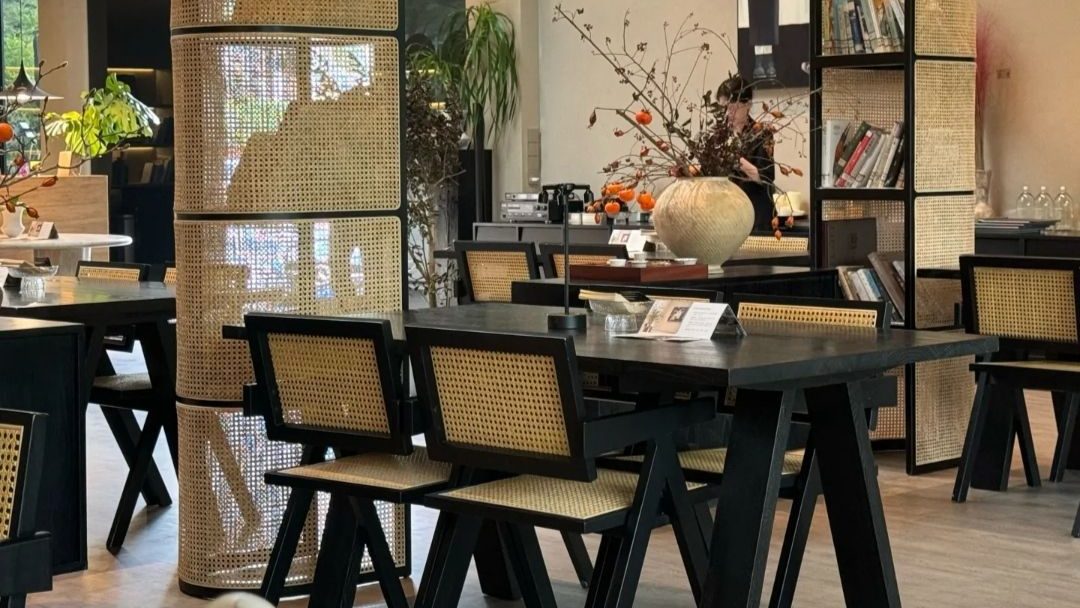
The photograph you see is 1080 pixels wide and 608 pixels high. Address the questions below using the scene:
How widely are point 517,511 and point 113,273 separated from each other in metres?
3.95

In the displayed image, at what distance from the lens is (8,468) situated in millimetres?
2826

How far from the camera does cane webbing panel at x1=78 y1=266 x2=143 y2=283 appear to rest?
671cm

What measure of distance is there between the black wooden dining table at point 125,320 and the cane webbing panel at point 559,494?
6.84 ft

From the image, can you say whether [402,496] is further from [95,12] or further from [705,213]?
[95,12]

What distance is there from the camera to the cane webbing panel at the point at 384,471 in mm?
3798

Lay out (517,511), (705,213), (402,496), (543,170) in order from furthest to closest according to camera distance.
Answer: (543,170), (705,213), (402,496), (517,511)

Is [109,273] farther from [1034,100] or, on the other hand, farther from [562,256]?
[1034,100]

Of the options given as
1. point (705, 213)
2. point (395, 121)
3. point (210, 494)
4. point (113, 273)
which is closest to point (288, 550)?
point (210, 494)

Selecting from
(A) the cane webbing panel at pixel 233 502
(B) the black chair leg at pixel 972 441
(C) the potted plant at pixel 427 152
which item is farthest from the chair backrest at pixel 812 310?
(C) the potted plant at pixel 427 152

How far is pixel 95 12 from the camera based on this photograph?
50.4 feet

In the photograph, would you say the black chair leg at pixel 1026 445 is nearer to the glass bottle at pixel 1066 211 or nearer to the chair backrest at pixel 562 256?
the chair backrest at pixel 562 256

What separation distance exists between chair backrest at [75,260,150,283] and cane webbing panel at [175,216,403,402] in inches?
73.8

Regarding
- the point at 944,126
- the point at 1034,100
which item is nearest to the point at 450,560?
the point at 944,126

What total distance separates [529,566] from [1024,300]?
251 cm
